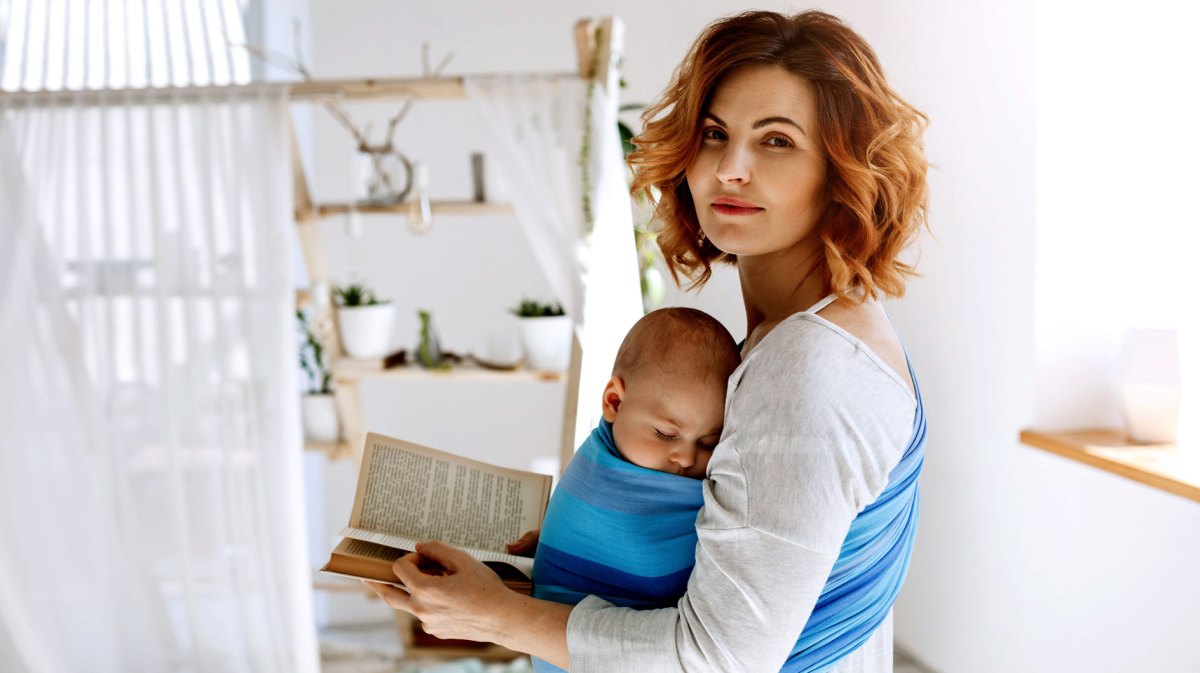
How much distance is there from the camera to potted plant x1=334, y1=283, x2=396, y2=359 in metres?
3.13

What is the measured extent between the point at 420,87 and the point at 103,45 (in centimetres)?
88

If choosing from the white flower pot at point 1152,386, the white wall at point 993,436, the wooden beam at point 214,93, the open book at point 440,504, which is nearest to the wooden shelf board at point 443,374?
the wooden beam at point 214,93

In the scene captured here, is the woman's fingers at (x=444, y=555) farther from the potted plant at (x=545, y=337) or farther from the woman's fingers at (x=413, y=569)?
the potted plant at (x=545, y=337)

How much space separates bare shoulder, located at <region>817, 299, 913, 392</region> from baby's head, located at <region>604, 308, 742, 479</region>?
Answer: 0.13m

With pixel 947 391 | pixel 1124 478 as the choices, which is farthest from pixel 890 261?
pixel 1124 478

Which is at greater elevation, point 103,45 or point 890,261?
point 103,45

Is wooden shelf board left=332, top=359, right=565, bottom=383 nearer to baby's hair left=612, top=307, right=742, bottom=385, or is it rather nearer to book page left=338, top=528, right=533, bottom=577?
book page left=338, top=528, right=533, bottom=577

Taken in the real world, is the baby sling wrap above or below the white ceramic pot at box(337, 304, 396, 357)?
above

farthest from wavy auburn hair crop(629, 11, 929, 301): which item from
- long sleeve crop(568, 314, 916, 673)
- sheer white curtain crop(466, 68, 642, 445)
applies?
sheer white curtain crop(466, 68, 642, 445)

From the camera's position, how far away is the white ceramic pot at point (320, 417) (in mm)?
3328

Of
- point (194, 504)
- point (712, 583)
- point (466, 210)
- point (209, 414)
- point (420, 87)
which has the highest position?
point (420, 87)

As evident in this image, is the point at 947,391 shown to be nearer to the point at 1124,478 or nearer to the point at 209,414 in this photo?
the point at 1124,478

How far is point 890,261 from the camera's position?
931 millimetres

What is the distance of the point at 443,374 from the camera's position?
314cm
